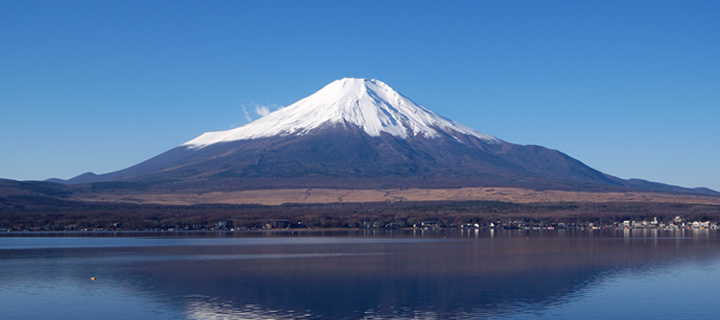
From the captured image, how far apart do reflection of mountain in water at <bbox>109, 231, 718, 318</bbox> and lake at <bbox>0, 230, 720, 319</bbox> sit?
6 centimetres

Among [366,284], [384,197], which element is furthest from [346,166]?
[366,284]

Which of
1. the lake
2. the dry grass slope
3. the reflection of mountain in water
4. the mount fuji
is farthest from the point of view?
the mount fuji

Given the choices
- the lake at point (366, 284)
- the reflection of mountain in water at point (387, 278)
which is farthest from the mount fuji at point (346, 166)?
the lake at point (366, 284)

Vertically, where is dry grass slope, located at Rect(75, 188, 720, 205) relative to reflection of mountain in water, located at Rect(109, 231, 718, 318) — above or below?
above

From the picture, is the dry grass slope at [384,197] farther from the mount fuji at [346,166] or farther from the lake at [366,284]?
the lake at [366,284]

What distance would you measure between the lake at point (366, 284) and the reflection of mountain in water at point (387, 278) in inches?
2.5

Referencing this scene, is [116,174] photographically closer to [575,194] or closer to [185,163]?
[185,163]

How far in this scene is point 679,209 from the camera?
118938mm

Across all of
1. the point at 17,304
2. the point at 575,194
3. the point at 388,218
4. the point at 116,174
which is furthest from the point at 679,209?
the point at 116,174

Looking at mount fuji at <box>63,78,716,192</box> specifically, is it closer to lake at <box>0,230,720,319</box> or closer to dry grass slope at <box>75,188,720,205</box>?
dry grass slope at <box>75,188,720,205</box>

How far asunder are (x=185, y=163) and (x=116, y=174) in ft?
74.8

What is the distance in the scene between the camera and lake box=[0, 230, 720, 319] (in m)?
26.3

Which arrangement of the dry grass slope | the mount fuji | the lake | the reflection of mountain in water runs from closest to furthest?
the lake
the reflection of mountain in water
the dry grass slope
the mount fuji

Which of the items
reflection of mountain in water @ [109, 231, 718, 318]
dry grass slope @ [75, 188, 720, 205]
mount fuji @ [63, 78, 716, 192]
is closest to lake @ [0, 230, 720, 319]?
reflection of mountain in water @ [109, 231, 718, 318]
